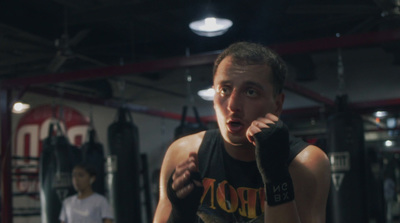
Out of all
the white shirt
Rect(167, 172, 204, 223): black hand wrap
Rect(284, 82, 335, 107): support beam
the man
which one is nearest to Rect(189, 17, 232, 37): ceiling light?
Rect(284, 82, 335, 107): support beam

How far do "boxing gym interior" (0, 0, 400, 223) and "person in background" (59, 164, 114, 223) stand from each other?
53 cm

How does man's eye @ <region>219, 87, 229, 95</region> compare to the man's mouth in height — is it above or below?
above

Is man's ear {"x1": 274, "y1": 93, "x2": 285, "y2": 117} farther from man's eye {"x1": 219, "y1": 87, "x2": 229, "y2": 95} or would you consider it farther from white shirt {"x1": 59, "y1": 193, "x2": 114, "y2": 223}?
white shirt {"x1": 59, "y1": 193, "x2": 114, "y2": 223}

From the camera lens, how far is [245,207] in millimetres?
1523

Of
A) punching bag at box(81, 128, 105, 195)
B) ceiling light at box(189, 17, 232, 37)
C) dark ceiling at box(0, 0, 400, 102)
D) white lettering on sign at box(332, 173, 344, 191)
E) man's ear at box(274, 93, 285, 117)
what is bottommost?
white lettering on sign at box(332, 173, 344, 191)

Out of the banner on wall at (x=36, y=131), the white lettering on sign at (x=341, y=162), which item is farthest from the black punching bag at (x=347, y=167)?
the banner on wall at (x=36, y=131)

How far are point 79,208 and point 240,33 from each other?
102 inches

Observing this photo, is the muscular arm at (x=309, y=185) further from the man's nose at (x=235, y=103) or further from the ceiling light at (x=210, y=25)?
the ceiling light at (x=210, y=25)

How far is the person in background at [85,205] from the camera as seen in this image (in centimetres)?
480

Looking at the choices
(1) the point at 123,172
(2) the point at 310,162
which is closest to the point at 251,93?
(2) the point at 310,162

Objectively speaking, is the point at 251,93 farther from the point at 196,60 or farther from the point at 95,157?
the point at 95,157

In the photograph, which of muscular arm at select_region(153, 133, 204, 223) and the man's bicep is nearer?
the man's bicep

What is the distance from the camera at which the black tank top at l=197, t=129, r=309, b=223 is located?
1521mm

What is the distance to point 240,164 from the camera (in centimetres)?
155
